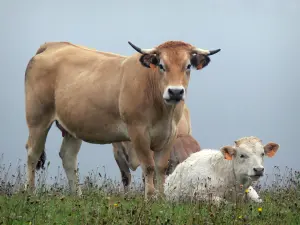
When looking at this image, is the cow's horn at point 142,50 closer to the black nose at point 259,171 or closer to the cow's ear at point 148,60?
the cow's ear at point 148,60

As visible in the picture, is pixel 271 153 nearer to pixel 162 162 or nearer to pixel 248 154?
pixel 248 154

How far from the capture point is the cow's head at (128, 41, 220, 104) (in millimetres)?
9875

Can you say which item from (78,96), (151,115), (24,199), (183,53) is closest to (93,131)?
(78,96)

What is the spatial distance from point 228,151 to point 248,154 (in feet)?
1.19

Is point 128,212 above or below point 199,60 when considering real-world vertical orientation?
below

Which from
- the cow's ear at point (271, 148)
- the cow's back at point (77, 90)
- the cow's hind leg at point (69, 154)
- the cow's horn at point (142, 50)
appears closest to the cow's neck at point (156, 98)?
A: the cow's horn at point (142, 50)

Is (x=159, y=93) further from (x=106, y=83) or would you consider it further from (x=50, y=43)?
(x=50, y=43)

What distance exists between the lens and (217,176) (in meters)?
10.9

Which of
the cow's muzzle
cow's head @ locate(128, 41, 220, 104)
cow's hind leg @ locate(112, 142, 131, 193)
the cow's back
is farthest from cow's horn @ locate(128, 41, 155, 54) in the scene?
cow's hind leg @ locate(112, 142, 131, 193)

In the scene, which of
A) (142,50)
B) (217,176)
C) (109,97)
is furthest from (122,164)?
(142,50)

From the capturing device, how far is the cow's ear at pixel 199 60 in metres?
10.8

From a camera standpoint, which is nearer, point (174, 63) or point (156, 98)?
point (174, 63)

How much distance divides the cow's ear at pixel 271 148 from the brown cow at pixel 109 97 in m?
1.58

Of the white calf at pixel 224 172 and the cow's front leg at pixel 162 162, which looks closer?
the white calf at pixel 224 172
